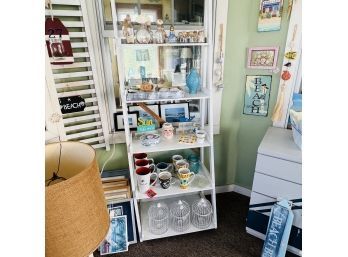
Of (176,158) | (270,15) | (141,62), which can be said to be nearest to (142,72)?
(141,62)

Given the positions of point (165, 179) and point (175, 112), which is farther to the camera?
point (175, 112)

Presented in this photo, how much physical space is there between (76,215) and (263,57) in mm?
1593

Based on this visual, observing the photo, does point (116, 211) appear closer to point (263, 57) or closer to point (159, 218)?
point (159, 218)

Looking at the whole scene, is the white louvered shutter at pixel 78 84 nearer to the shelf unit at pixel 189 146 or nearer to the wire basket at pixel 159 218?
the shelf unit at pixel 189 146

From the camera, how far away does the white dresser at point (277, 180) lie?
4.57 ft

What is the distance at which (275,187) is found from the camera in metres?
1.49

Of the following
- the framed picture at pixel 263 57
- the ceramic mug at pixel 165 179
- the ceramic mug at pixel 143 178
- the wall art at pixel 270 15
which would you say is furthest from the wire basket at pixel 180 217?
the wall art at pixel 270 15

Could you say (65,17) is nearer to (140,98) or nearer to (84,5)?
(84,5)

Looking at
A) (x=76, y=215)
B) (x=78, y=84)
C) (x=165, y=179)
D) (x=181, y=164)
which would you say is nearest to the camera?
(x=76, y=215)

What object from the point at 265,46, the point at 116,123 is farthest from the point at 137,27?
the point at 265,46

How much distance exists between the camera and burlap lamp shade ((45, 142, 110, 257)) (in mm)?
654
